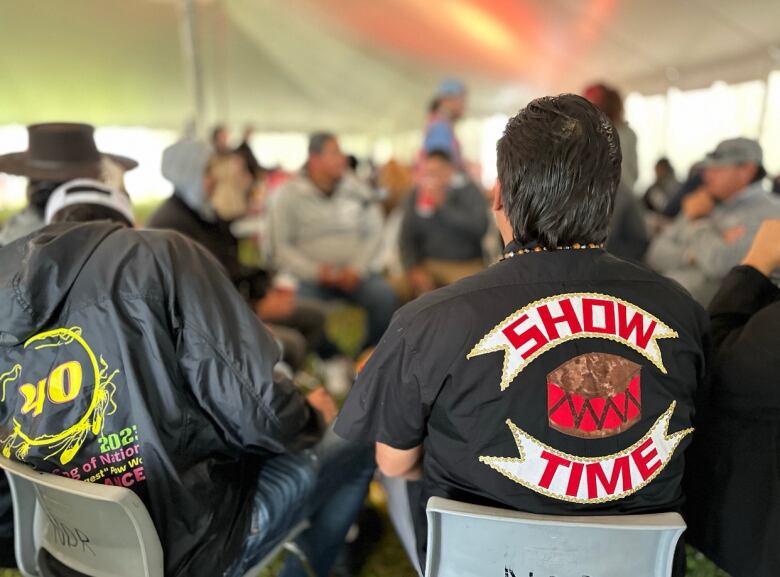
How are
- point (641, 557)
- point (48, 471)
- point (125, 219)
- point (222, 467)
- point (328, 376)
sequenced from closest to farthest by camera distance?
1. point (641, 557)
2. point (48, 471)
3. point (222, 467)
4. point (125, 219)
5. point (328, 376)

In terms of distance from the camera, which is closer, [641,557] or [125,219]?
[641,557]

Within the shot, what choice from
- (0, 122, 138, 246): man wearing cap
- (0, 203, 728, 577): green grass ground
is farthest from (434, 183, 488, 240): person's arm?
(0, 122, 138, 246): man wearing cap

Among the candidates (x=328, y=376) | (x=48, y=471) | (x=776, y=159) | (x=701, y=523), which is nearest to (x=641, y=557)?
(x=701, y=523)

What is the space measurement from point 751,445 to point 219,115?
472 inches

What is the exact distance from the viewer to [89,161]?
1.83 metres

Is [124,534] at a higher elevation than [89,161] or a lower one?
lower

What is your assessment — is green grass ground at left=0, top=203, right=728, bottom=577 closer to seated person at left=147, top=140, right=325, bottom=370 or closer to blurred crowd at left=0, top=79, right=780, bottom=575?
blurred crowd at left=0, top=79, right=780, bottom=575

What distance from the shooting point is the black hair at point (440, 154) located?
11.4ft

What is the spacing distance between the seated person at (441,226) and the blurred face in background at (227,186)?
0.95 metres

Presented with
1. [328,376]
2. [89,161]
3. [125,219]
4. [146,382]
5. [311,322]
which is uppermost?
[89,161]

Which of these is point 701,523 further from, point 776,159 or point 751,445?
point 776,159

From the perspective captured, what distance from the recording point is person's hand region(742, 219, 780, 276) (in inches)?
50.8

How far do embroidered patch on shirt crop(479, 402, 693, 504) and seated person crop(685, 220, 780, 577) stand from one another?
21cm

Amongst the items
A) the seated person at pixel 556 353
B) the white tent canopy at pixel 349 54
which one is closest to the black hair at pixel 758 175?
the seated person at pixel 556 353
